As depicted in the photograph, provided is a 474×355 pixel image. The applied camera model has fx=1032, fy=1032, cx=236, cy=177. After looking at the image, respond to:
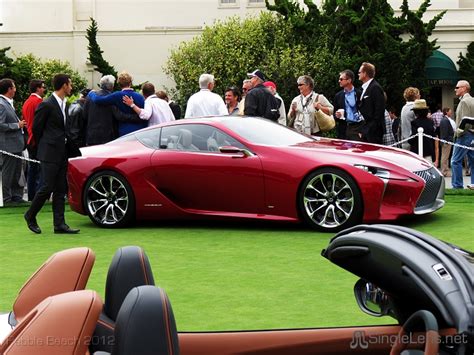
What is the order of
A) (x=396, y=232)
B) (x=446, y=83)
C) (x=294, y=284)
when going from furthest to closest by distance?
1. (x=446, y=83)
2. (x=294, y=284)
3. (x=396, y=232)

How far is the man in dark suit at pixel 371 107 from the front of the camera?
1462cm

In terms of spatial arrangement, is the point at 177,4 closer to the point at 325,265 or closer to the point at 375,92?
the point at 375,92

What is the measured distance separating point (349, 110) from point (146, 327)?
41.5ft

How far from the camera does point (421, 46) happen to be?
35031 mm

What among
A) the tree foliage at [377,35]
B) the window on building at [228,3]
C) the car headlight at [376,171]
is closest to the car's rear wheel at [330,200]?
the car headlight at [376,171]

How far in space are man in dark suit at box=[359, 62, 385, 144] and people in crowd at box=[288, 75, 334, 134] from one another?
34.6 inches

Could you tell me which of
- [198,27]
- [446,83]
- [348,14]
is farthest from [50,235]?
[198,27]

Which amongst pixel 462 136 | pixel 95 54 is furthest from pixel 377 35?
pixel 462 136

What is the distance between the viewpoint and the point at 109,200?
12.6 meters

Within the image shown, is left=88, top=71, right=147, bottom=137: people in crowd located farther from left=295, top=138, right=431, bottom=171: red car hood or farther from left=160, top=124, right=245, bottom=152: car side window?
left=295, top=138, right=431, bottom=171: red car hood

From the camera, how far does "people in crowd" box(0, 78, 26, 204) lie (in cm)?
1584

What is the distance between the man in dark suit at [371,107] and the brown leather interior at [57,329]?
39.6ft

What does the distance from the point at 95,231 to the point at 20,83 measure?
24.9 m

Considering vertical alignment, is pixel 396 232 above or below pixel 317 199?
above
